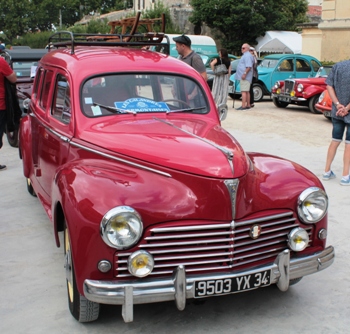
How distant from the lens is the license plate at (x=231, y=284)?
3217mm

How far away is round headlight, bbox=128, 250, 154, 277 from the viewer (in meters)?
3.14

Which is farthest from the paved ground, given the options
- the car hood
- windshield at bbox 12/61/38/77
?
windshield at bbox 12/61/38/77

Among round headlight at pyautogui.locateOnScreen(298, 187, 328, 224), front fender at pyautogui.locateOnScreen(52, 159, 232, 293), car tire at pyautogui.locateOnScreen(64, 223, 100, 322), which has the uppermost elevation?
front fender at pyautogui.locateOnScreen(52, 159, 232, 293)

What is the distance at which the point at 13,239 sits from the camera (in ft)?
17.1

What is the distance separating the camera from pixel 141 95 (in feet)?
15.4

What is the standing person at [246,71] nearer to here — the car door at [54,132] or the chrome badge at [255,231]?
the car door at [54,132]

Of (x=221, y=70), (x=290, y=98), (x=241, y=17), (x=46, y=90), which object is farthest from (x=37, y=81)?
(x=241, y=17)

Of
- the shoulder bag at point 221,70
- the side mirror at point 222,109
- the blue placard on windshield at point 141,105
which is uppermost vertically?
the blue placard on windshield at point 141,105

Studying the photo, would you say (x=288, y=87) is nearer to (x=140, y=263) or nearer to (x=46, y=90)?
(x=46, y=90)

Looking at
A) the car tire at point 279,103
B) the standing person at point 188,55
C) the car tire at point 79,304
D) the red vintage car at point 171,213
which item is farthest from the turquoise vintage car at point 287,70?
the car tire at point 79,304

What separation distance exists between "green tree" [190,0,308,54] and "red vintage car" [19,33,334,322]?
3692 centimetres

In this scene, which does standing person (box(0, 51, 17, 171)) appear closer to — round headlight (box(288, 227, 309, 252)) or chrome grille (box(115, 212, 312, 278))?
chrome grille (box(115, 212, 312, 278))

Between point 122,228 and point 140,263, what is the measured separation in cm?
24

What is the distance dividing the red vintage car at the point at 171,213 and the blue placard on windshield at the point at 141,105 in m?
0.06
